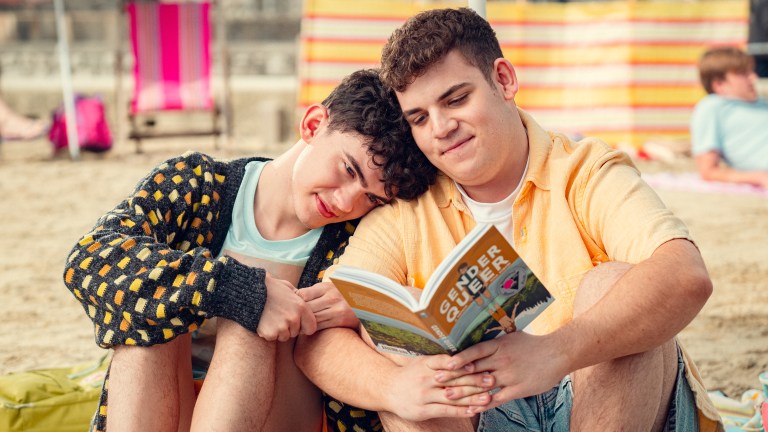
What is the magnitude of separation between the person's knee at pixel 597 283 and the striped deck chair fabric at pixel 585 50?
24.1 feet

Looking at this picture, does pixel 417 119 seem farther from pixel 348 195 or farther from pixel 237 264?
pixel 237 264

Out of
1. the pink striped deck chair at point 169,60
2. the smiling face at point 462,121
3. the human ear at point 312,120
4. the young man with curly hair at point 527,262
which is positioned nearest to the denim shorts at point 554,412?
the young man with curly hair at point 527,262

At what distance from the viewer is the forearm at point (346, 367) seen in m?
2.14

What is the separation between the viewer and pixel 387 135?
2.50 metres

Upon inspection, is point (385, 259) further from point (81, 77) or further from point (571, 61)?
point (81, 77)

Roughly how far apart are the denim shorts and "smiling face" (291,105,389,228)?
26.1 inches

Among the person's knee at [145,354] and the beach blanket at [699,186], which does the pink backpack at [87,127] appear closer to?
the beach blanket at [699,186]

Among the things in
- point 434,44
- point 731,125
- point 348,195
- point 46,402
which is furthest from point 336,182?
point 731,125

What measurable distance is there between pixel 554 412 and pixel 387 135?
0.83 m

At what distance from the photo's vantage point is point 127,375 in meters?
2.25

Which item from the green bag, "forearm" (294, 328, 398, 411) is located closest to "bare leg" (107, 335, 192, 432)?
"forearm" (294, 328, 398, 411)

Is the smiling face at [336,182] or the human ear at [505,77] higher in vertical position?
the human ear at [505,77]

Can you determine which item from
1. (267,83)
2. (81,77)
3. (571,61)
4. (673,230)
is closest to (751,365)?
(673,230)

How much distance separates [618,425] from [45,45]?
15344mm
